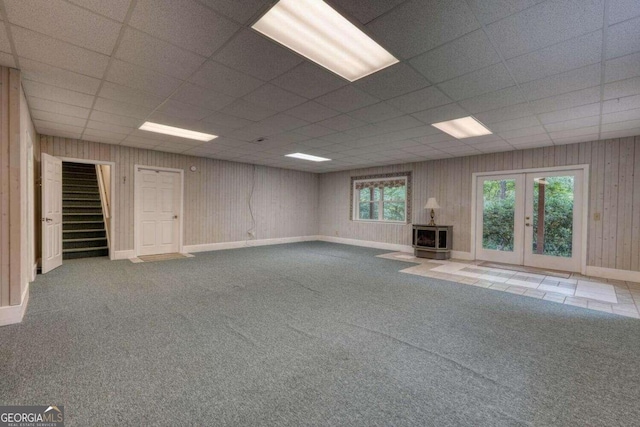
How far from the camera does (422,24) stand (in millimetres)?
1997

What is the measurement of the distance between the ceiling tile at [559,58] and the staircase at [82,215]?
7.93 meters

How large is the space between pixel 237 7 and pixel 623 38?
2.80m

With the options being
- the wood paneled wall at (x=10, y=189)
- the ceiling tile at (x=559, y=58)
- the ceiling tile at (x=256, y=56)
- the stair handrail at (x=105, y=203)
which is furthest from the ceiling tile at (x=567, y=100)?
the stair handrail at (x=105, y=203)

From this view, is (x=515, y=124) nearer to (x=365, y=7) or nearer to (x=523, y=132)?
(x=523, y=132)

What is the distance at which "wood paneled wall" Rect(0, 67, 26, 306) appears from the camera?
9.04 feet

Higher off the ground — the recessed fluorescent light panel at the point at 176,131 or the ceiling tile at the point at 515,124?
the recessed fluorescent light panel at the point at 176,131

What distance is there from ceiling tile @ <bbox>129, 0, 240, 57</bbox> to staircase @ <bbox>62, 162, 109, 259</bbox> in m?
5.96

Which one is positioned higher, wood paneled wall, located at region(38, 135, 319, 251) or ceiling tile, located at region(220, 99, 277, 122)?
ceiling tile, located at region(220, 99, 277, 122)

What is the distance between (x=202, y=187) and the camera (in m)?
7.41

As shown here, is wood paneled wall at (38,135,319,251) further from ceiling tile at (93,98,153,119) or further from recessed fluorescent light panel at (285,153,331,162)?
Answer: ceiling tile at (93,98,153,119)

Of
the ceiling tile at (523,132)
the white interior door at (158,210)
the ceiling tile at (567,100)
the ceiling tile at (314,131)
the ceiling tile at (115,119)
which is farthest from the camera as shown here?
the white interior door at (158,210)

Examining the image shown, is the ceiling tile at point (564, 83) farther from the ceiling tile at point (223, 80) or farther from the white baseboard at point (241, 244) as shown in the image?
the white baseboard at point (241, 244)

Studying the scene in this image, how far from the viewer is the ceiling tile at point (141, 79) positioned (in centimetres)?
269

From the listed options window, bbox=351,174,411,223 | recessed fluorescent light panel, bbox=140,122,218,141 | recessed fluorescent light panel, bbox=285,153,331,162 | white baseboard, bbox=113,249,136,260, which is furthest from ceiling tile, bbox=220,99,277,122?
window, bbox=351,174,411,223
